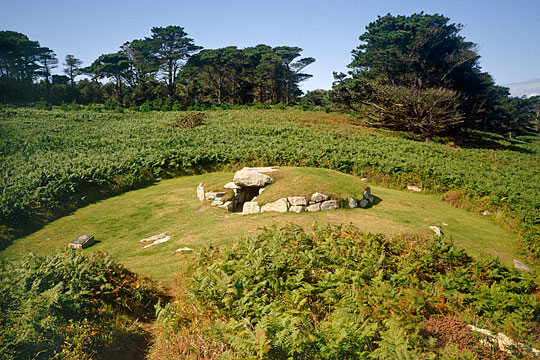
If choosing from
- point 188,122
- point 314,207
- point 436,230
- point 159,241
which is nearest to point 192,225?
point 159,241

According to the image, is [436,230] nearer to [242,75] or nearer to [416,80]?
[416,80]

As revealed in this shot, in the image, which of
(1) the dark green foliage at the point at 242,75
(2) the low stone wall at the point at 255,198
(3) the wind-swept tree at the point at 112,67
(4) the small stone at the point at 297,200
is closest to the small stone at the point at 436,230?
(2) the low stone wall at the point at 255,198

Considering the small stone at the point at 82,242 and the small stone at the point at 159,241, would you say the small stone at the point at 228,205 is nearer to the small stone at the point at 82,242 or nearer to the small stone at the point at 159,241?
the small stone at the point at 159,241

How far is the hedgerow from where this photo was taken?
12.0m

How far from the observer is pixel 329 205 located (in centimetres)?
1080

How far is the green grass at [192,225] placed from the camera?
8.83 metres

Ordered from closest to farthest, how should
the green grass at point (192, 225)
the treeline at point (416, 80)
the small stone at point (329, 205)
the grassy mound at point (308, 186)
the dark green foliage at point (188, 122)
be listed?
the green grass at point (192, 225) → the small stone at point (329, 205) → the grassy mound at point (308, 186) → the dark green foliage at point (188, 122) → the treeline at point (416, 80)

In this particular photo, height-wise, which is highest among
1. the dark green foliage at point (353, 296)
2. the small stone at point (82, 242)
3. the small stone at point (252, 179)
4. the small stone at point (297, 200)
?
the small stone at point (252, 179)

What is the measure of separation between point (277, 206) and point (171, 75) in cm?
5821

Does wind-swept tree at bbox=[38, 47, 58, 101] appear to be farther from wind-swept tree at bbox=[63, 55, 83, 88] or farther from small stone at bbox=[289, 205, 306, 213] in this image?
small stone at bbox=[289, 205, 306, 213]

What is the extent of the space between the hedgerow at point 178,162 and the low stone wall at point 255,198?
16.8 ft

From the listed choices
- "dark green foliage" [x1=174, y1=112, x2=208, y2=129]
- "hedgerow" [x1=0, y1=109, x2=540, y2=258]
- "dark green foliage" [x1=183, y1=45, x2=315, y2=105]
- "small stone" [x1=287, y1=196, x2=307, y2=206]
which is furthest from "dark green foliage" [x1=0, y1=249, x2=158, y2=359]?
"dark green foliage" [x1=183, y1=45, x2=315, y2=105]

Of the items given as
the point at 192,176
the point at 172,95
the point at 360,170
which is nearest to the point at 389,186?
the point at 360,170

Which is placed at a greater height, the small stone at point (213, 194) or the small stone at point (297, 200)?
the small stone at point (297, 200)
